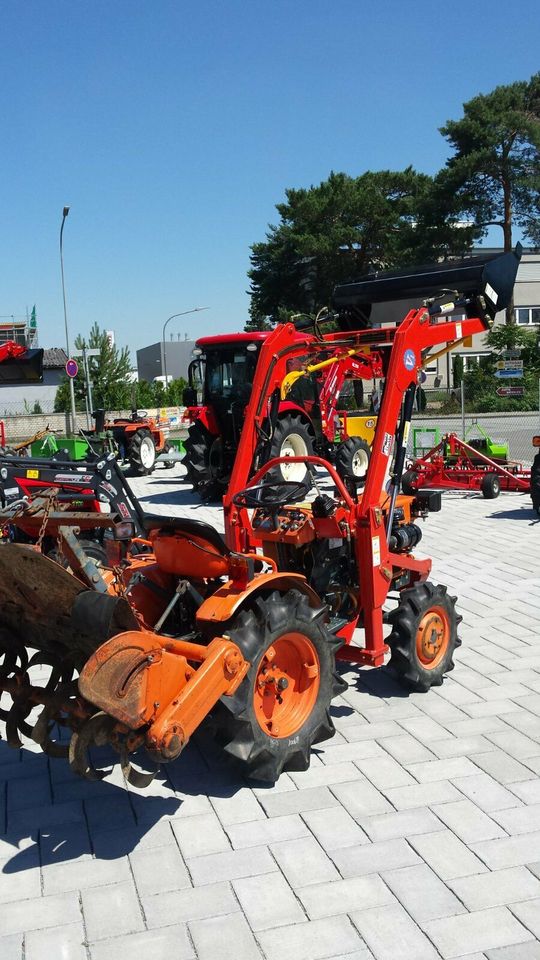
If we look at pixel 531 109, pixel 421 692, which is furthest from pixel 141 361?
pixel 421 692

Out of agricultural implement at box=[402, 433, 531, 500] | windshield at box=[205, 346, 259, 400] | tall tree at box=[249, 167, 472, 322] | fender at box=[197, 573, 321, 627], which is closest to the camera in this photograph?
fender at box=[197, 573, 321, 627]

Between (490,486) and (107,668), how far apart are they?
35.2ft

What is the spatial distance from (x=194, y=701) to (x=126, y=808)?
90 centimetres

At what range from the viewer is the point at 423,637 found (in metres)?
5.57

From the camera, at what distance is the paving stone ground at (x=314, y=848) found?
3.24 meters

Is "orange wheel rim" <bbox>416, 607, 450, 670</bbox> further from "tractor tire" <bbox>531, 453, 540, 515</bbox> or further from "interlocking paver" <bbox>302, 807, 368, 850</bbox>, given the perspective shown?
"tractor tire" <bbox>531, 453, 540, 515</bbox>

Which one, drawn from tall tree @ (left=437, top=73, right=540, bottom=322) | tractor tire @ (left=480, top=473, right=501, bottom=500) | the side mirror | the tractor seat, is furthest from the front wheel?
tall tree @ (left=437, top=73, right=540, bottom=322)

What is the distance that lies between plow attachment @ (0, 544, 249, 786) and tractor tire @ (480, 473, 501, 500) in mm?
9970

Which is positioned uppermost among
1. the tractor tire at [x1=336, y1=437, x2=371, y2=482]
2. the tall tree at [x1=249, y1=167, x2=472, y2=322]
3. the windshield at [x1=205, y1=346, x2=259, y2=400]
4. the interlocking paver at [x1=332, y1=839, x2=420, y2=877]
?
the tall tree at [x1=249, y1=167, x2=472, y2=322]

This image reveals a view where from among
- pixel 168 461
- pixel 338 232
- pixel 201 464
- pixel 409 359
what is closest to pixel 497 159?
pixel 338 232

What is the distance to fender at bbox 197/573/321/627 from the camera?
425 cm

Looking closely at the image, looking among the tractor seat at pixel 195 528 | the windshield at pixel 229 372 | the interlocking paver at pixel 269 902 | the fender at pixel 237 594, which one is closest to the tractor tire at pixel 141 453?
the windshield at pixel 229 372

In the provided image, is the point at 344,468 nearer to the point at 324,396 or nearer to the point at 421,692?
the point at 324,396

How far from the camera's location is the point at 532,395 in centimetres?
3359
